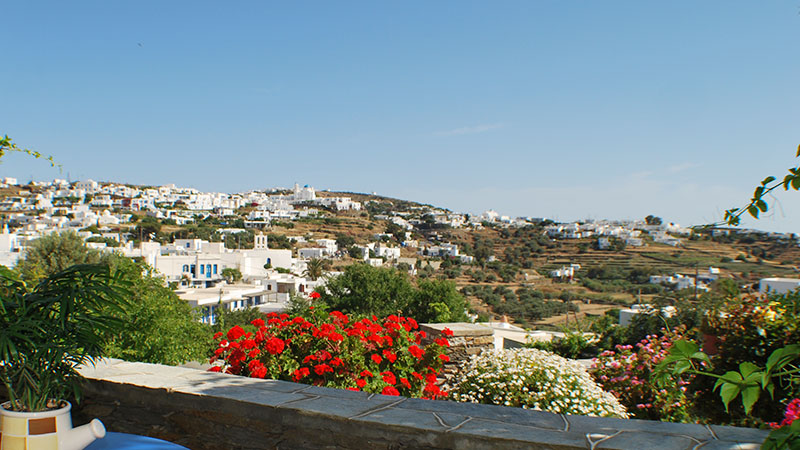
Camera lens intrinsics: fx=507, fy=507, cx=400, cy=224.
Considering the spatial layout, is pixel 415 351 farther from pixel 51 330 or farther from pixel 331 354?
pixel 51 330

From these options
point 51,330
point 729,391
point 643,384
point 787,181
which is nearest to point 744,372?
point 729,391

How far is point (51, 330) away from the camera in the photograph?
1.61 meters

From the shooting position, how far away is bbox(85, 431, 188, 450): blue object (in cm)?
150

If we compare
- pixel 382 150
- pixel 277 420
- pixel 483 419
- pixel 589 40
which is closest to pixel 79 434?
pixel 277 420

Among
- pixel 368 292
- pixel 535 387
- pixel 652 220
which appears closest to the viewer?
pixel 535 387

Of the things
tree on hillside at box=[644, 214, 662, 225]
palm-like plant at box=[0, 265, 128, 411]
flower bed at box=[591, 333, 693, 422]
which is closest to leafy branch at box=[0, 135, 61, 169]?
palm-like plant at box=[0, 265, 128, 411]

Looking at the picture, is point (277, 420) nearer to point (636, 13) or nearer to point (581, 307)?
point (636, 13)

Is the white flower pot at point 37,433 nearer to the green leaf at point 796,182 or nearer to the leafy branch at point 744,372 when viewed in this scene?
the leafy branch at point 744,372

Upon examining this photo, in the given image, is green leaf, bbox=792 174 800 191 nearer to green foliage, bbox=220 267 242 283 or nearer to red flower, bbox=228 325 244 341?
red flower, bbox=228 325 244 341

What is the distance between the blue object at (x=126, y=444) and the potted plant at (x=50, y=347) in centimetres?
5

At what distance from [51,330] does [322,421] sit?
0.98m

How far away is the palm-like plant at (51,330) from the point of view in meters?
1.51

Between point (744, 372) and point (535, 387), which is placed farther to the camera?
point (535, 387)

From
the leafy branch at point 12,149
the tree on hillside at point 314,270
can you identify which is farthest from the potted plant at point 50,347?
the tree on hillside at point 314,270
